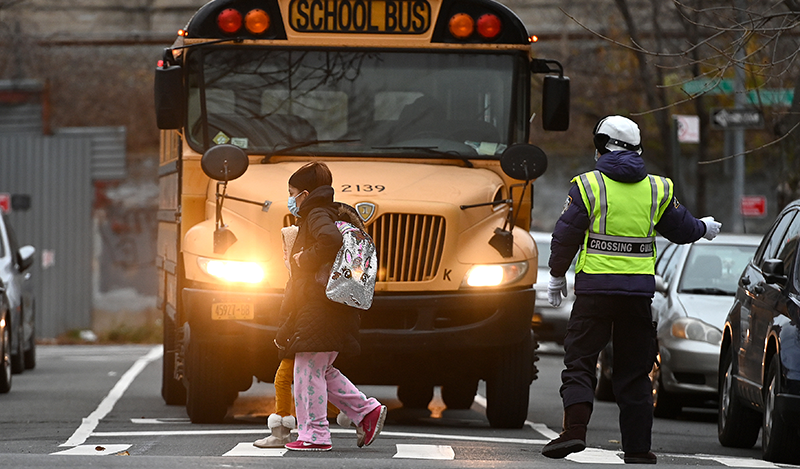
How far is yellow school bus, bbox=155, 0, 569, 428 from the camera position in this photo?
32.1ft

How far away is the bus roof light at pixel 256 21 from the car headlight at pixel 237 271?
67.5 inches

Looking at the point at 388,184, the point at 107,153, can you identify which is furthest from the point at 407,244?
the point at 107,153

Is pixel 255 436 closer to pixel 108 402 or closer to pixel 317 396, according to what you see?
pixel 317 396

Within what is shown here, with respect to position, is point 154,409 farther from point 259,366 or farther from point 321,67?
point 321,67

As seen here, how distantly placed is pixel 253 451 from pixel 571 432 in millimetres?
1735

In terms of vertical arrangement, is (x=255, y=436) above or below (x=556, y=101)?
below

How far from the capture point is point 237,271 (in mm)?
9688

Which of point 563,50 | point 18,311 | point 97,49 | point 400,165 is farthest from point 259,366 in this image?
point 97,49

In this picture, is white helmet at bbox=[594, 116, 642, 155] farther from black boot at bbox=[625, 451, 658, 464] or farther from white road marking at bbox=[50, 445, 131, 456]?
white road marking at bbox=[50, 445, 131, 456]

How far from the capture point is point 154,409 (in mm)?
12047

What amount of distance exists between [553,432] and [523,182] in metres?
1.70

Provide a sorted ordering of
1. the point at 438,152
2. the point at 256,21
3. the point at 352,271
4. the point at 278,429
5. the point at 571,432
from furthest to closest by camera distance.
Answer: the point at 438,152 < the point at 256,21 < the point at 278,429 < the point at 352,271 < the point at 571,432

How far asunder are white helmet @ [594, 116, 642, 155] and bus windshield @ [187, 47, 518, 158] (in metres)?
2.57

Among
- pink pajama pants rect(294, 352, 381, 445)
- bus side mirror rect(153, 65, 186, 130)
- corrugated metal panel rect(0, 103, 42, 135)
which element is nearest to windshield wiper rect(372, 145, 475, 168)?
bus side mirror rect(153, 65, 186, 130)
